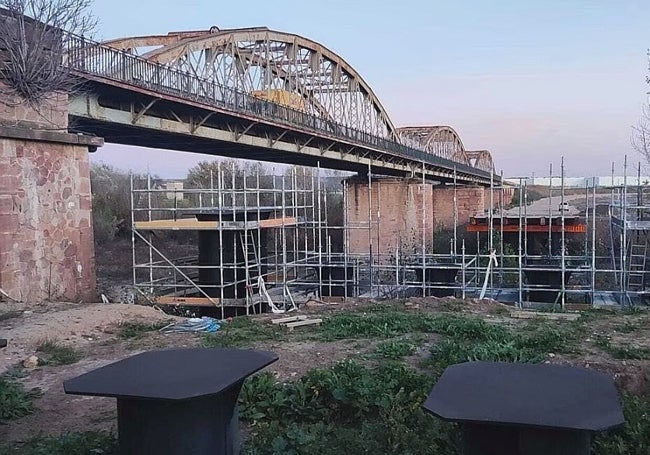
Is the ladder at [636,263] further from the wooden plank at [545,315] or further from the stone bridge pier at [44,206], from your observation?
the stone bridge pier at [44,206]

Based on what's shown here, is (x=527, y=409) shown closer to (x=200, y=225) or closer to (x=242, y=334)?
(x=242, y=334)

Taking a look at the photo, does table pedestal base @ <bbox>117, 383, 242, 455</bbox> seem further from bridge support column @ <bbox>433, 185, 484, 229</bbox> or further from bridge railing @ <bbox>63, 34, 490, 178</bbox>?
bridge support column @ <bbox>433, 185, 484, 229</bbox>

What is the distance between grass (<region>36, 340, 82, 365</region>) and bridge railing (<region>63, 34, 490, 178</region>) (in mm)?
6691

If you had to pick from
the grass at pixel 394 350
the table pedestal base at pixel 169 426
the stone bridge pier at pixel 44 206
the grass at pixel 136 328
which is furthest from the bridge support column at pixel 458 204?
the table pedestal base at pixel 169 426

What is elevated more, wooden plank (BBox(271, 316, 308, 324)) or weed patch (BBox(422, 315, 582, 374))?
weed patch (BBox(422, 315, 582, 374))

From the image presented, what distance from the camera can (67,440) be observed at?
5.50 metres

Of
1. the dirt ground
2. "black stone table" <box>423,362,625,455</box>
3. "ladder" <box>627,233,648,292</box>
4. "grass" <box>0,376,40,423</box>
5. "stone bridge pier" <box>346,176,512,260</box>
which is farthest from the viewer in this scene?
"stone bridge pier" <box>346,176,512,260</box>

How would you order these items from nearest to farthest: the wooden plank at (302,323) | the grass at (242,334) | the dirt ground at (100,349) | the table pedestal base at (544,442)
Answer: the table pedestal base at (544,442) → the dirt ground at (100,349) → the grass at (242,334) → the wooden plank at (302,323)

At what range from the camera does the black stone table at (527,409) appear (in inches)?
144

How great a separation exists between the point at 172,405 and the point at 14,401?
3.11 m

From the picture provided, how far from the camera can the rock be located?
8.40 m

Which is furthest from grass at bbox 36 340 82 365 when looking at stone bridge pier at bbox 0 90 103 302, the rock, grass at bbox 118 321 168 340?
stone bridge pier at bbox 0 90 103 302

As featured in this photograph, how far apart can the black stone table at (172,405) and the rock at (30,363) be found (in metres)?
4.16

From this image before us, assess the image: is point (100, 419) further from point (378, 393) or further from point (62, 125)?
point (62, 125)
